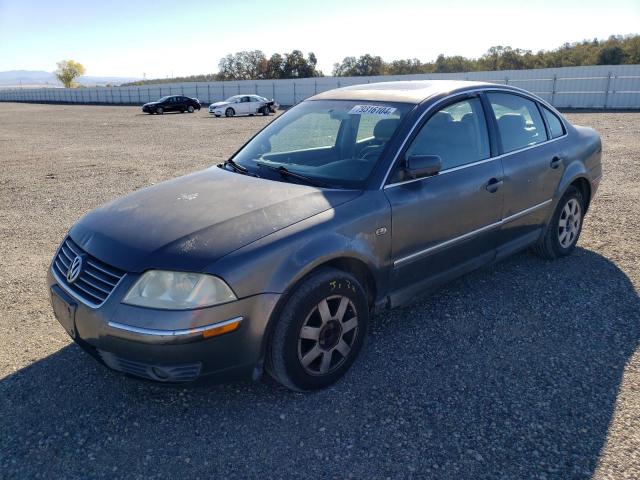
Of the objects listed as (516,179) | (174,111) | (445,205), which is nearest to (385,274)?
(445,205)

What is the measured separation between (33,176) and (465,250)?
31.4 feet

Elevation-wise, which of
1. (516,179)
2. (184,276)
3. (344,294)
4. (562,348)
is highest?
(516,179)

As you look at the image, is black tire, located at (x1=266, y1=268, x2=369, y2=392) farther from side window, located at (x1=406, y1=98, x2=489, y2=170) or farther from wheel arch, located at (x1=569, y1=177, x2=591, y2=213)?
wheel arch, located at (x1=569, y1=177, x2=591, y2=213)

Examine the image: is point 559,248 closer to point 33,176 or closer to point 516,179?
point 516,179

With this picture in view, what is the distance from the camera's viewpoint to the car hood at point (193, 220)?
8.82ft

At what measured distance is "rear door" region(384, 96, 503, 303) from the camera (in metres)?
3.39

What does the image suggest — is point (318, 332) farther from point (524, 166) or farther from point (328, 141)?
point (524, 166)

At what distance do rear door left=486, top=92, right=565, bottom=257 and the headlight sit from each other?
2.56 m

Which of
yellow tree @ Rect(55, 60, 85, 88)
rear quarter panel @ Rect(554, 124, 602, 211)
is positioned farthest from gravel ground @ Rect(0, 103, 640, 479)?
yellow tree @ Rect(55, 60, 85, 88)

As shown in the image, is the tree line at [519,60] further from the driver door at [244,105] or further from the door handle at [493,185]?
the door handle at [493,185]

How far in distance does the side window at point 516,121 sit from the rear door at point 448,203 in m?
0.25

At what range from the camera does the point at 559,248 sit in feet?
16.3

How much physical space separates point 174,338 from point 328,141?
7.23ft

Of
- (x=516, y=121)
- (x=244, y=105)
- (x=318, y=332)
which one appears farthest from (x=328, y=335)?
(x=244, y=105)
